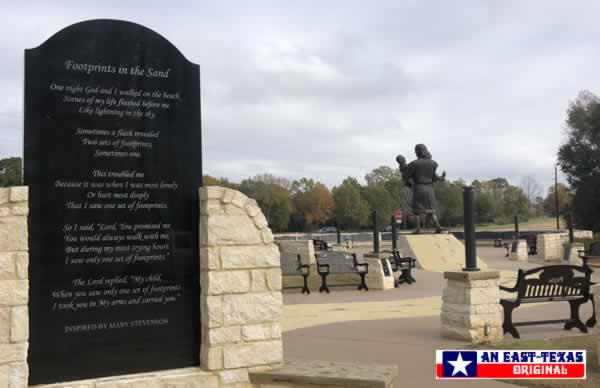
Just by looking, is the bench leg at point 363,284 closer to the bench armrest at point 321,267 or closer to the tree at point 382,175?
the bench armrest at point 321,267

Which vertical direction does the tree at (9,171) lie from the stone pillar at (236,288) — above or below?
above

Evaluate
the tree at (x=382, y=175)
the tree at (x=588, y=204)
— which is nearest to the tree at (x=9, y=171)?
the tree at (x=588, y=204)

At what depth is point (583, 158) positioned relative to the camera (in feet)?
158

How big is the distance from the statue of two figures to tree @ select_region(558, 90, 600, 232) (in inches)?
1061

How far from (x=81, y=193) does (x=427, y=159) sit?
19.8 meters

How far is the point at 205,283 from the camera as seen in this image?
5406 mm

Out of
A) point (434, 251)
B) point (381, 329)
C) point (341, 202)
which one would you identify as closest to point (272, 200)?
point (341, 202)

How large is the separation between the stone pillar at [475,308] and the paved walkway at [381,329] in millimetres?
259

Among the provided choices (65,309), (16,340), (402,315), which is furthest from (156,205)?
(402,315)

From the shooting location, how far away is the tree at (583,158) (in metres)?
45.2

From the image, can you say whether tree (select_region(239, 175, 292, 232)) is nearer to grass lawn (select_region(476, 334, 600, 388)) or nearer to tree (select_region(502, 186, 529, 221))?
tree (select_region(502, 186, 529, 221))

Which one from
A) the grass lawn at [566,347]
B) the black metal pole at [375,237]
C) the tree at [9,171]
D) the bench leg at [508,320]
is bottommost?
the grass lawn at [566,347]

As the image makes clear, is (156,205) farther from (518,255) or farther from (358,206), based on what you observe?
(358,206)

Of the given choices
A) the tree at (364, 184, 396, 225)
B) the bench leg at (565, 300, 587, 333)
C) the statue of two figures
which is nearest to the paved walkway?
the bench leg at (565, 300, 587, 333)
